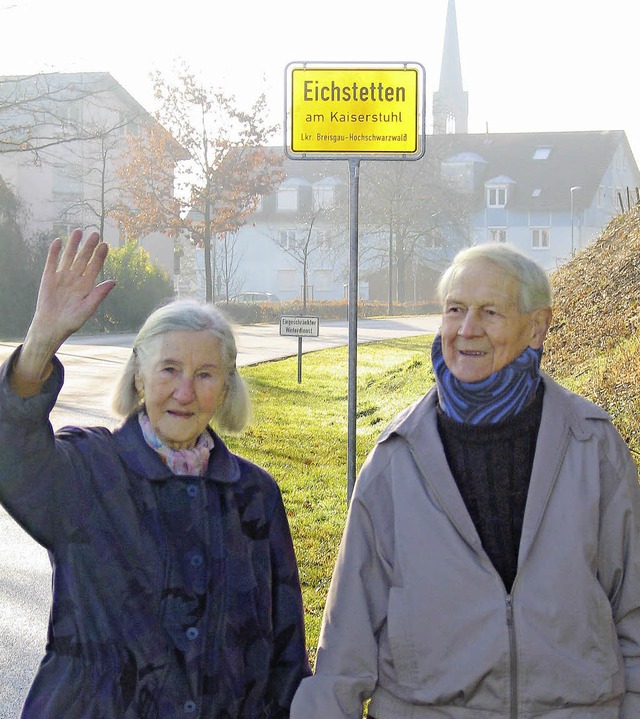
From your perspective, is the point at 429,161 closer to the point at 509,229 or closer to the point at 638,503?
the point at 509,229

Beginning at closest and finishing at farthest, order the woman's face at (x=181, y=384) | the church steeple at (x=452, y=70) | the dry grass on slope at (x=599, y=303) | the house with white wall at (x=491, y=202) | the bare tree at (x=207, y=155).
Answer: the woman's face at (x=181, y=384), the dry grass on slope at (x=599, y=303), the bare tree at (x=207, y=155), the house with white wall at (x=491, y=202), the church steeple at (x=452, y=70)

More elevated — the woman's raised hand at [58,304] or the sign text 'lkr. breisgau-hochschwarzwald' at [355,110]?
the sign text 'lkr. breisgau-hochschwarzwald' at [355,110]

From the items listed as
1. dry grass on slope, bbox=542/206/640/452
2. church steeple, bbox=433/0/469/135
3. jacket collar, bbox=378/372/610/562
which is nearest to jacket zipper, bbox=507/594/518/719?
jacket collar, bbox=378/372/610/562

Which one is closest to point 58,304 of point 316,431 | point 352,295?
point 352,295

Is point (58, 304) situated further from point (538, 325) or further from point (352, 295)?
point (352, 295)

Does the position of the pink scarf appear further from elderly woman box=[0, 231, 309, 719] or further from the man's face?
the man's face

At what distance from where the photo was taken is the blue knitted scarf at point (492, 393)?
9.65 ft

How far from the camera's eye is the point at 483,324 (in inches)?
121

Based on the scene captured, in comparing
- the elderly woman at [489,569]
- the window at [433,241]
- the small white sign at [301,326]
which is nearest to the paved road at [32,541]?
the elderly woman at [489,569]

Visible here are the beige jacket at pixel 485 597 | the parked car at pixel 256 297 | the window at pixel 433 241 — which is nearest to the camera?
the beige jacket at pixel 485 597

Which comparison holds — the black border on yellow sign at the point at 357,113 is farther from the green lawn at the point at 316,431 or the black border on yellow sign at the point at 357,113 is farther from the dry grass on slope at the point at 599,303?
the dry grass on slope at the point at 599,303

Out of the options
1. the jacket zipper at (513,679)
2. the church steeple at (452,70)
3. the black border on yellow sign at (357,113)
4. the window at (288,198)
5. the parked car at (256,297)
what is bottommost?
the parked car at (256,297)

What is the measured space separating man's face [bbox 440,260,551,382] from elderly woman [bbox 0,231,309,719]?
25.2 inches

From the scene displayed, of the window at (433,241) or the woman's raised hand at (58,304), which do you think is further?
the window at (433,241)
